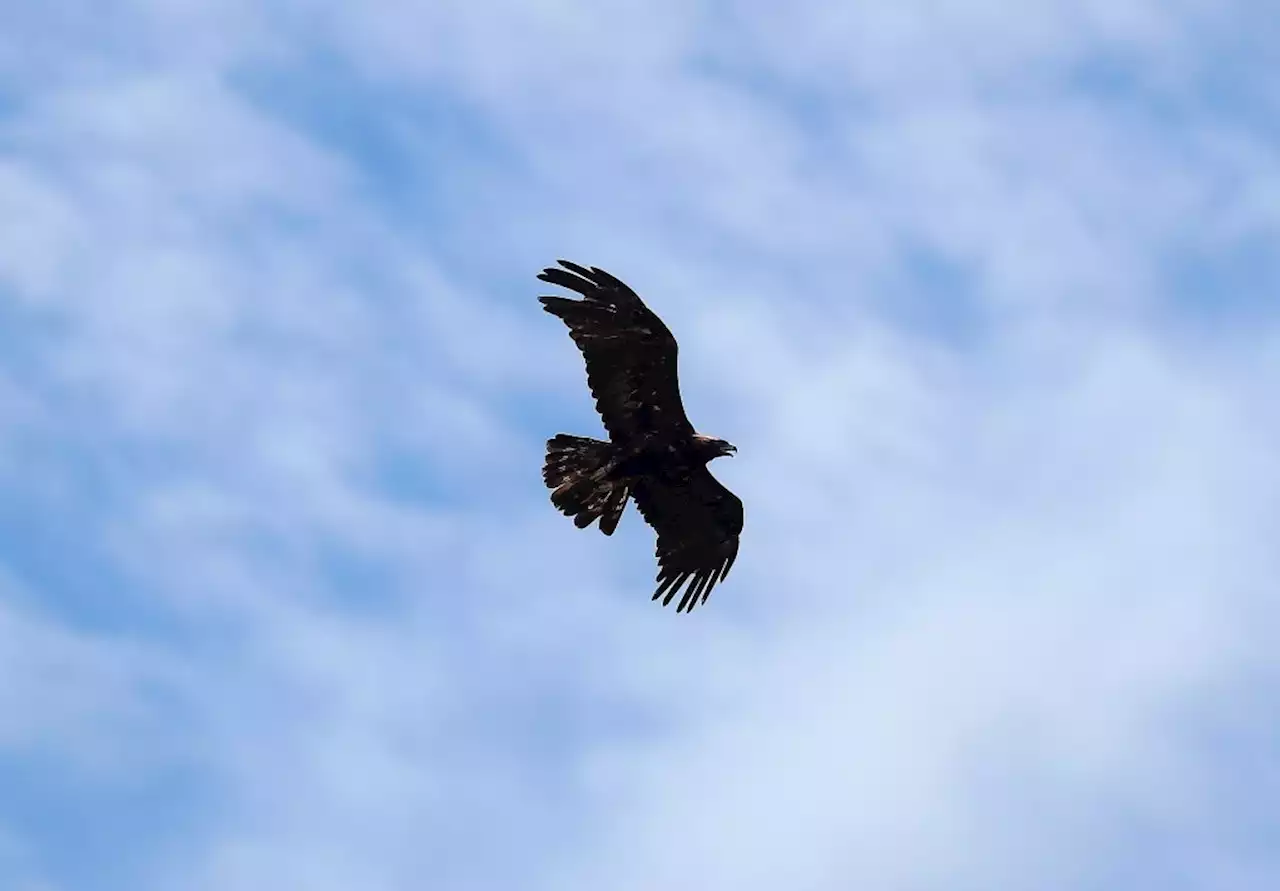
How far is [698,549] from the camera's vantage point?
88.6 ft

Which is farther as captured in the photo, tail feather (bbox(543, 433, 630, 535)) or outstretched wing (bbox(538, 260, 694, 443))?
tail feather (bbox(543, 433, 630, 535))

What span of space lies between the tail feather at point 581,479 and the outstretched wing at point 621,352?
0.33 meters

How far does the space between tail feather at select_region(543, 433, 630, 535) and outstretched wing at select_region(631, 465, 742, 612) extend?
1.56 feet

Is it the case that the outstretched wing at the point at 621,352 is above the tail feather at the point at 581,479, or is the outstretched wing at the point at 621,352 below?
above

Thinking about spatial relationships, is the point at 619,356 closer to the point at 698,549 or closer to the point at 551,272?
the point at 551,272

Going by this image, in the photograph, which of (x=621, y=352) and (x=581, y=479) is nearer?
(x=621, y=352)

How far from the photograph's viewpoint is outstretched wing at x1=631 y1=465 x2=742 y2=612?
87.5ft

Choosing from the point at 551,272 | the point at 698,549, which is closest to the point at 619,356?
the point at 551,272

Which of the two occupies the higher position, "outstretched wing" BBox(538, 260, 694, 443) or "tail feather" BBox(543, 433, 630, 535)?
"outstretched wing" BBox(538, 260, 694, 443)

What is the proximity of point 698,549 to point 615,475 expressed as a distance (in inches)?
60.5

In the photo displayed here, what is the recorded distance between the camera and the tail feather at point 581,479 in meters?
26.0

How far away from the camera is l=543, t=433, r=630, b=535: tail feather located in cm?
2597

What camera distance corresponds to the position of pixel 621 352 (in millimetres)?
25188

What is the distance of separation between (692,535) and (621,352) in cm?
282
